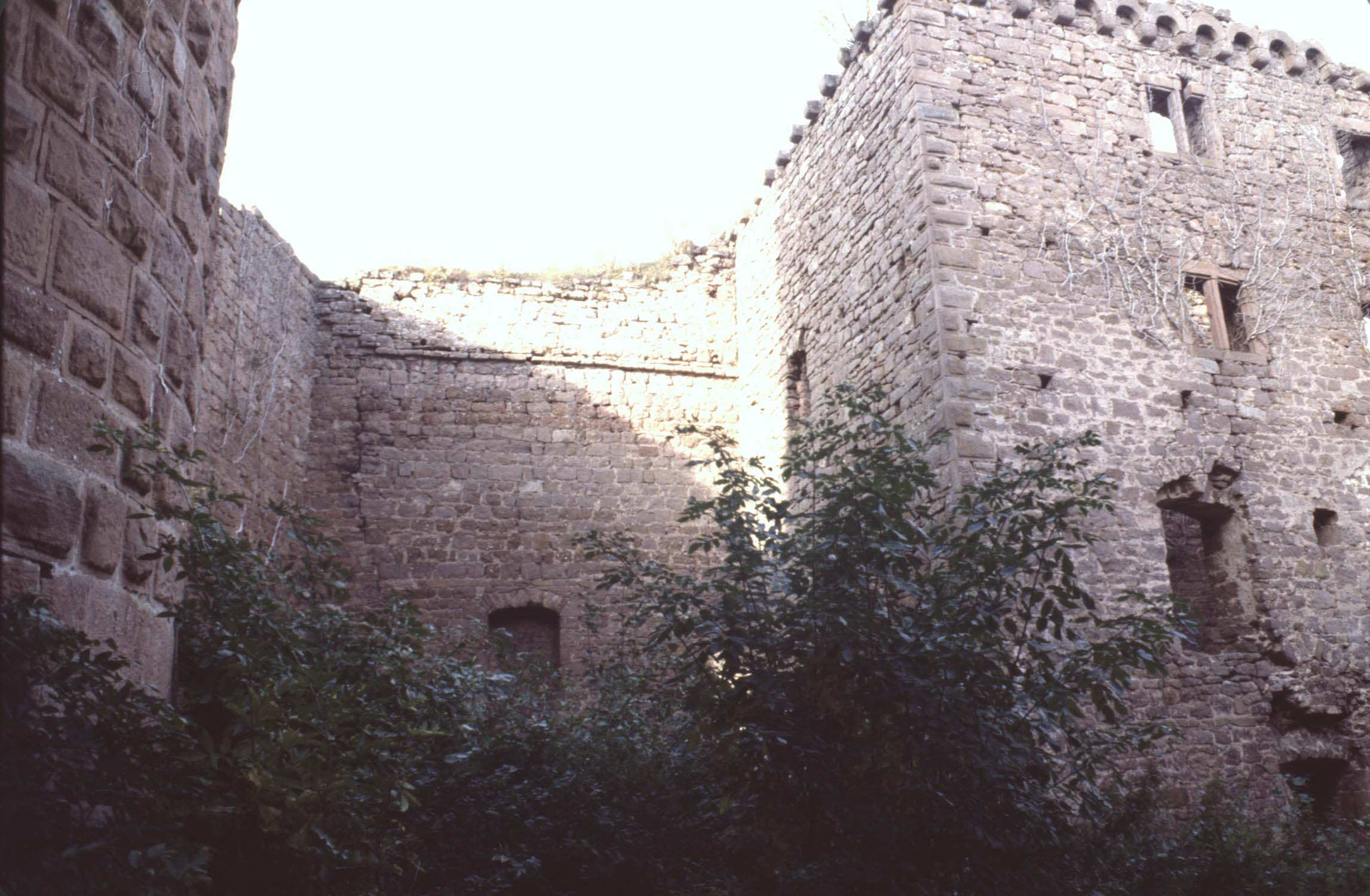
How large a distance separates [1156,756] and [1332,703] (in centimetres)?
210

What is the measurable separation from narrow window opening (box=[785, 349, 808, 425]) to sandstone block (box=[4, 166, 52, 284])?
31.3 ft

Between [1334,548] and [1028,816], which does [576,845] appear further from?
[1334,548]

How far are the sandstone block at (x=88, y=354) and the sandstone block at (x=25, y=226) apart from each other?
206 mm

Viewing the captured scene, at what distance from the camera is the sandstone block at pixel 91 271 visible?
2512mm

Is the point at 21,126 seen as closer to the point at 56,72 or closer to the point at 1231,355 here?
the point at 56,72

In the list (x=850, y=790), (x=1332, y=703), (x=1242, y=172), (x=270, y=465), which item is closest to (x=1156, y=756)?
(x=1332, y=703)

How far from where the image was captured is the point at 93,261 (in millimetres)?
2656

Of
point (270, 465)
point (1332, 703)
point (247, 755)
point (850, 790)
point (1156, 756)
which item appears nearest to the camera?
point (247, 755)

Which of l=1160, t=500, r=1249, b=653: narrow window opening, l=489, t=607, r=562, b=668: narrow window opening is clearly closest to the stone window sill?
l=1160, t=500, r=1249, b=653: narrow window opening

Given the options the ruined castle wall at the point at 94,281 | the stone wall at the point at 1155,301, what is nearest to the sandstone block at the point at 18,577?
the ruined castle wall at the point at 94,281

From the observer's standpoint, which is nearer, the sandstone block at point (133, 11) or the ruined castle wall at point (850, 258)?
the sandstone block at point (133, 11)

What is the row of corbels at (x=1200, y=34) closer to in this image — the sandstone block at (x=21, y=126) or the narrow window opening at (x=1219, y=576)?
the narrow window opening at (x=1219, y=576)

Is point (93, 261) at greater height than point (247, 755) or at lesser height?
greater

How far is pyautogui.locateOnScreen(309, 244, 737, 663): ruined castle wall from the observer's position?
40.1 ft
